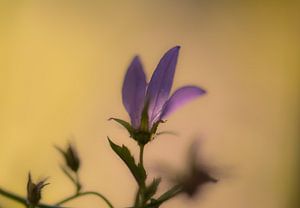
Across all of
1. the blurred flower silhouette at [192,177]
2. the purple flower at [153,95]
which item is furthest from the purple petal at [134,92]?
the blurred flower silhouette at [192,177]

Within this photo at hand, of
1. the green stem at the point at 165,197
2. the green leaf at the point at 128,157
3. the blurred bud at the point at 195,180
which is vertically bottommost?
the blurred bud at the point at 195,180

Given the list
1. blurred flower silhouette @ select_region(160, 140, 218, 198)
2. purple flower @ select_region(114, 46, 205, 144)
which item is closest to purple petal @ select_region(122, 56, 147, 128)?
purple flower @ select_region(114, 46, 205, 144)

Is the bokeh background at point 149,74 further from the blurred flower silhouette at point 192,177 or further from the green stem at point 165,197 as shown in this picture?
the green stem at point 165,197

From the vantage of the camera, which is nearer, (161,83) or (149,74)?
(161,83)

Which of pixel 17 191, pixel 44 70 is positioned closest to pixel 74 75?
pixel 44 70

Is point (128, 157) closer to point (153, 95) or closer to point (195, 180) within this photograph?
point (153, 95)

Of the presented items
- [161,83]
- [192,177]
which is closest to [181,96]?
[161,83]

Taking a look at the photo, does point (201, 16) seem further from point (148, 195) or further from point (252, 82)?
point (148, 195)
